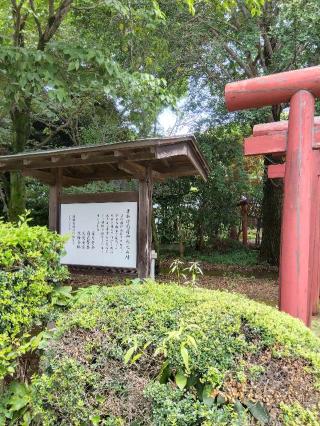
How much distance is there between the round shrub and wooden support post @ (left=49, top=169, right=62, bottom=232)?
149 inches

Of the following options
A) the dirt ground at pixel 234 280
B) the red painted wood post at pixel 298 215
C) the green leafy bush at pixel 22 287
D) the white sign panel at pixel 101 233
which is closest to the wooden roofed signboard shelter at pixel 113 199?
the white sign panel at pixel 101 233

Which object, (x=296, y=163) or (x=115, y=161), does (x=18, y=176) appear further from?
(x=296, y=163)

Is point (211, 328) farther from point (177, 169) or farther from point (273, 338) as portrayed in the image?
point (177, 169)

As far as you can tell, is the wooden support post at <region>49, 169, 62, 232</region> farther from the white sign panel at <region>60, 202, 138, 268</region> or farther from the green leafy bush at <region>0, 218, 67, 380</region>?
the green leafy bush at <region>0, 218, 67, 380</region>

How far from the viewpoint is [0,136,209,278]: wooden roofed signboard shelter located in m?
4.75

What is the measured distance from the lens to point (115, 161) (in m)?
4.83

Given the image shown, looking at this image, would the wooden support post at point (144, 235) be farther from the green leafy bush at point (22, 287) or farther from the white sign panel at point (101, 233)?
the green leafy bush at point (22, 287)

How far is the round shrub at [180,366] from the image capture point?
164cm

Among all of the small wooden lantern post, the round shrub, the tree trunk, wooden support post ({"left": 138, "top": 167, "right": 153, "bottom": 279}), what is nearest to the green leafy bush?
the round shrub

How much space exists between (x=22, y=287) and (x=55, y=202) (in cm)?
337

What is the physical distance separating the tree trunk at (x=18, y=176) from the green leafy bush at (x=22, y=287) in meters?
5.37

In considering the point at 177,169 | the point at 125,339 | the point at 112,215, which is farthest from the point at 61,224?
the point at 125,339

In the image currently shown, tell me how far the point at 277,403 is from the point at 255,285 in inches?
282

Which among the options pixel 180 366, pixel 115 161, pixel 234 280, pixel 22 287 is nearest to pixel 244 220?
pixel 234 280
